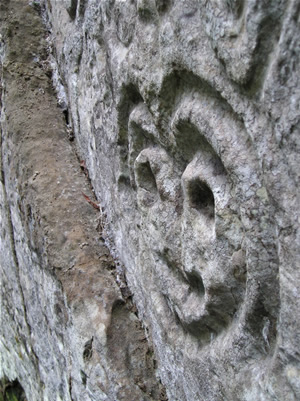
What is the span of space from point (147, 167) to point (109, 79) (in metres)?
0.29

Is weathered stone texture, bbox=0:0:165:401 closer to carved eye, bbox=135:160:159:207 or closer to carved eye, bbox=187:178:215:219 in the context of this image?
carved eye, bbox=135:160:159:207

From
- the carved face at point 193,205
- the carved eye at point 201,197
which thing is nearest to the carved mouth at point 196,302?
the carved face at point 193,205

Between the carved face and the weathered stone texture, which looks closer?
the carved face

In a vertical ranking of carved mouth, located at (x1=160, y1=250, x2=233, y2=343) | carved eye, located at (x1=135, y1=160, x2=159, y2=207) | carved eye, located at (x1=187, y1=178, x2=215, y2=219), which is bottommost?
carved mouth, located at (x1=160, y1=250, x2=233, y2=343)

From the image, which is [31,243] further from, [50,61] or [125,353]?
[50,61]

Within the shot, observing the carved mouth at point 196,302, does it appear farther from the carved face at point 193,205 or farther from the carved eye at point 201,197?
the carved eye at point 201,197

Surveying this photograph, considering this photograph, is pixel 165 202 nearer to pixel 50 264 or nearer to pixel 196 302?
pixel 196 302

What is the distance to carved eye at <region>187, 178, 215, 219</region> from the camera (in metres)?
0.74

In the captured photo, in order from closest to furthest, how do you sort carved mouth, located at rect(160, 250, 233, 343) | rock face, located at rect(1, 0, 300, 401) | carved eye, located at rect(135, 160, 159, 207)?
rock face, located at rect(1, 0, 300, 401), carved mouth, located at rect(160, 250, 233, 343), carved eye, located at rect(135, 160, 159, 207)

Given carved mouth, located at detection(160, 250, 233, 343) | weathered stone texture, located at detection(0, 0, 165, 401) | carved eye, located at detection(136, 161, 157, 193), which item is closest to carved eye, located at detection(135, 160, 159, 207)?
carved eye, located at detection(136, 161, 157, 193)

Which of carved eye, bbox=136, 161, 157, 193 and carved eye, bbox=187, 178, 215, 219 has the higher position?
carved eye, bbox=136, 161, 157, 193

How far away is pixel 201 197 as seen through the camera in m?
0.76

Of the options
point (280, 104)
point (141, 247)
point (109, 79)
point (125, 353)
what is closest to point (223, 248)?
point (280, 104)

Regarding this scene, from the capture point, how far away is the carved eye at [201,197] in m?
0.74
